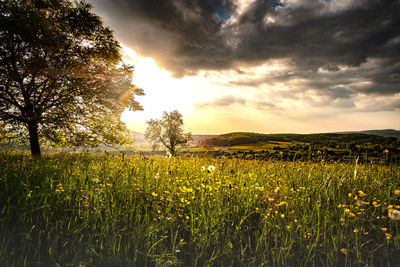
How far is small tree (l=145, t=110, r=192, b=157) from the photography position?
4434 cm

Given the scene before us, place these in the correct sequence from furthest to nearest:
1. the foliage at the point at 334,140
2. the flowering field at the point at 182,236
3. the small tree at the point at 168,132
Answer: the small tree at the point at 168,132 → the foliage at the point at 334,140 → the flowering field at the point at 182,236

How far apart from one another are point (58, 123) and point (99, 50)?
4920 millimetres

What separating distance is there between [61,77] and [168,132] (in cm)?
3313

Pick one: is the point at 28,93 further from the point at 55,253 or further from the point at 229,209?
the point at 229,209

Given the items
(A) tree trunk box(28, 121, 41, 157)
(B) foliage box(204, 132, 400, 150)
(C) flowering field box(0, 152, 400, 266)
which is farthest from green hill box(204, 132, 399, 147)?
(A) tree trunk box(28, 121, 41, 157)

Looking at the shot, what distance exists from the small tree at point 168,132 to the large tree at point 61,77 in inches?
1213

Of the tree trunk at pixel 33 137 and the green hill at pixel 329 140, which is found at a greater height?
the tree trunk at pixel 33 137

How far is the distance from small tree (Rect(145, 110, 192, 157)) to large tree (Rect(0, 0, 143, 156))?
101 feet

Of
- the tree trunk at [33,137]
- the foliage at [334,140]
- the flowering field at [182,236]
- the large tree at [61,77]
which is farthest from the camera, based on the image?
the foliage at [334,140]

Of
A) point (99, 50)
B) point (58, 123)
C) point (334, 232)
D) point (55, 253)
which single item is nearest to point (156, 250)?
point (55, 253)

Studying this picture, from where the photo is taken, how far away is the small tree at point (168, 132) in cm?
4434

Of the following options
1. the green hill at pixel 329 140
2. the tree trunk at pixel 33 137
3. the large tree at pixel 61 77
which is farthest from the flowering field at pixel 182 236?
the tree trunk at pixel 33 137

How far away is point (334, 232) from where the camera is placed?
125 inches

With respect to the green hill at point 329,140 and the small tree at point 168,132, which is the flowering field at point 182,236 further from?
the small tree at point 168,132
